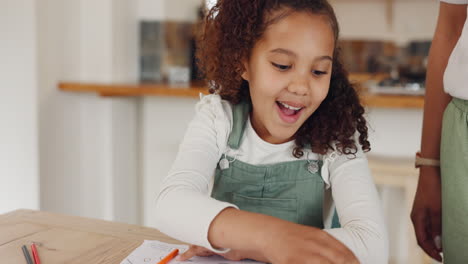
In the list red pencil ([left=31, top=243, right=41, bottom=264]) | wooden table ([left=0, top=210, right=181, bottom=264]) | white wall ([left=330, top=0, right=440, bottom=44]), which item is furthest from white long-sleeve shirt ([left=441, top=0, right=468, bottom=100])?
white wall ([left=330, top=0, right=440, bottom=44])

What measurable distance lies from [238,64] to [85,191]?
165 centimetres

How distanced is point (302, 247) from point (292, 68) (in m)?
0.35

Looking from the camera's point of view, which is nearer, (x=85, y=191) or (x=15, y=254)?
(x=15, y=254)

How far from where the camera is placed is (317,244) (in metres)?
0.64

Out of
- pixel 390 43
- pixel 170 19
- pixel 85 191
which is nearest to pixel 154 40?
pixel 170 19

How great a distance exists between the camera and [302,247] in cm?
63

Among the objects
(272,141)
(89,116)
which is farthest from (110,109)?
(272,141)

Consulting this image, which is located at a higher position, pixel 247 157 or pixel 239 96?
pixel 239 96

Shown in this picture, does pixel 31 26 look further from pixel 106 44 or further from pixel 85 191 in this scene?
pixel 85 191

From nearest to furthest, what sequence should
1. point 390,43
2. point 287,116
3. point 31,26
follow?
point 287,116 < point 31,26 < point 390,43

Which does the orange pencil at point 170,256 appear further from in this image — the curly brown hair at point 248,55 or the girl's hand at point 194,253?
the curly brown hair at point 248,55

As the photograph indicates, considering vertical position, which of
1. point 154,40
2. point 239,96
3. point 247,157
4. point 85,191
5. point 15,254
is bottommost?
point 85,191

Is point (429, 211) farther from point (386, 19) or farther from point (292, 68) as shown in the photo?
point (386, 19)

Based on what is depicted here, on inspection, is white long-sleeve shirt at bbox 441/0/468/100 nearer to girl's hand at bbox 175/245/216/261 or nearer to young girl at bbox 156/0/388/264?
young girl at bbox 156/0/388/264
